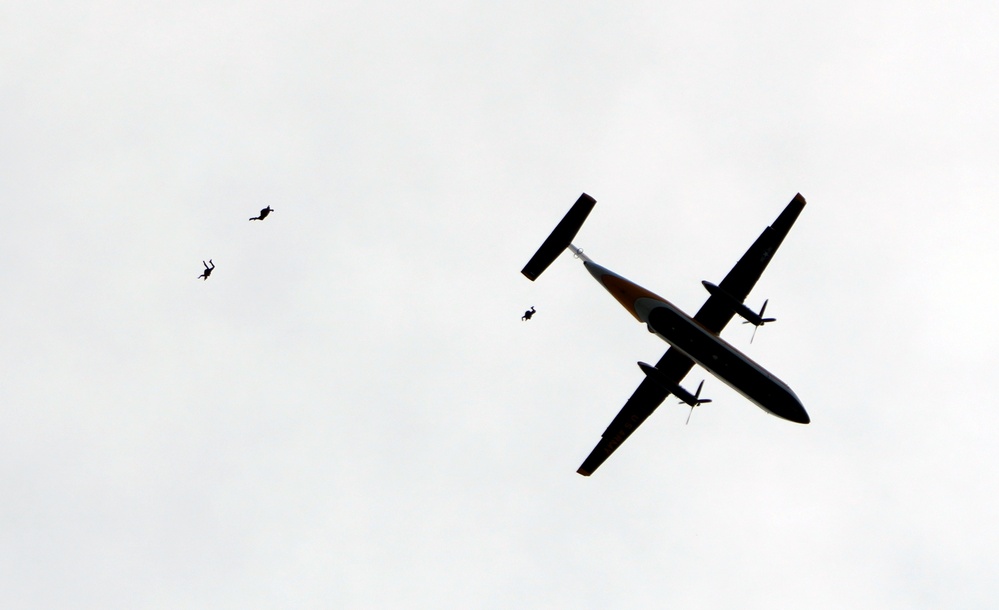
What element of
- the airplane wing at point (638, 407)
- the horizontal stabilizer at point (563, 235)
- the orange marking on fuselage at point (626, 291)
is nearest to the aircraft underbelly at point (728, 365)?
the orange marking on fuselage at point (626, 291)

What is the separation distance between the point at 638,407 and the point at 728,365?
302 inches

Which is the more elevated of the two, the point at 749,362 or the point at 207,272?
the point at 749,362

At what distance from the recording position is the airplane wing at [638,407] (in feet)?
163

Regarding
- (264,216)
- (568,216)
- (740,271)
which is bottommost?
(264,216)

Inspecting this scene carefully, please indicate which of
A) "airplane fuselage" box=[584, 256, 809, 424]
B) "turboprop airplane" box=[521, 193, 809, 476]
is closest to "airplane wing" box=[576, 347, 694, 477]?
"turboprop airplane" box=[521, 193, 809, 476]

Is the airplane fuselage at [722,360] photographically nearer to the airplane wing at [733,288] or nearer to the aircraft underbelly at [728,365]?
the aircraft underbelly at [728,365]

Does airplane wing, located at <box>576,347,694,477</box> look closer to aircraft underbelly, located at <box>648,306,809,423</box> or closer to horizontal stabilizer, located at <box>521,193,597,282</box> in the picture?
aircraft underbelly, located at <box>648,306,809,423</box>

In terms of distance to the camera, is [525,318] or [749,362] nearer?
[749,362]

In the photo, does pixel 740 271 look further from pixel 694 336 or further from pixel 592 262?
pixel 592 262

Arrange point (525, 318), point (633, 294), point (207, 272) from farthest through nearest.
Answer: point (525, 318) → point (633, 294) → point (207, 272)

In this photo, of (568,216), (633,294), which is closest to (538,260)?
(568,216)

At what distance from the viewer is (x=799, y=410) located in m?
45.0

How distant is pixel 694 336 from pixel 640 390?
7.14 meters

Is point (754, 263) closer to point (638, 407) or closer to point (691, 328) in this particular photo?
point (691, 328)
